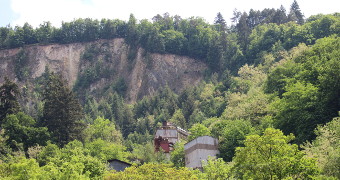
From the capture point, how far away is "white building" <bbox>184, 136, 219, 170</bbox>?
66.9 meters

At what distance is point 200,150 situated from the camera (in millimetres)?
67188

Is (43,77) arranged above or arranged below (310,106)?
above

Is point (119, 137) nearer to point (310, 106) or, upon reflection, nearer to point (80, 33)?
point (310, 106)

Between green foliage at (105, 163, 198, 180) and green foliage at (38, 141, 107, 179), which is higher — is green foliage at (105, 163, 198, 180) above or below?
below

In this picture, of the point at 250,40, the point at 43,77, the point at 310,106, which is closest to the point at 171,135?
the point at 310,106

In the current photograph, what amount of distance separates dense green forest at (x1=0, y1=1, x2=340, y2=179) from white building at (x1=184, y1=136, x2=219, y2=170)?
1295 mm

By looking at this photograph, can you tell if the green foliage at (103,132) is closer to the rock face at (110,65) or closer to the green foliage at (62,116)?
the green foliage at (62,116)

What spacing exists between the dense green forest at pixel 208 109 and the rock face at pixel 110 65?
2118mm

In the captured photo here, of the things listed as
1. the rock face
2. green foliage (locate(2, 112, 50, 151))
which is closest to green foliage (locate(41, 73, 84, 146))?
green foliage (locate(2, 112, 50, 151))

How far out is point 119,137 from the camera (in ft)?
321

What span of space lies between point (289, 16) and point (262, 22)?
773cm

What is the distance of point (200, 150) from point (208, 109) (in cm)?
3740

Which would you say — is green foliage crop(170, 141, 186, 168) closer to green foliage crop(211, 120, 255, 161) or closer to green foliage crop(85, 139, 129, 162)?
green foliage crop(211, 120, 255, 161)

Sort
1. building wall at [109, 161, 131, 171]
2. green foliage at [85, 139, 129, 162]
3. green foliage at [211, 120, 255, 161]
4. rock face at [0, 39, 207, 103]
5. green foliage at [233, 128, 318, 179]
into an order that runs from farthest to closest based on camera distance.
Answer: rock face at [0, 39, 207, 103] → green foliage at [85, 139, 129, 162] → building wall at [109, 161, 131, 171] → green foliage at [211, 120, 255, 161] → green foliage at [233, 128, 318, 179]
